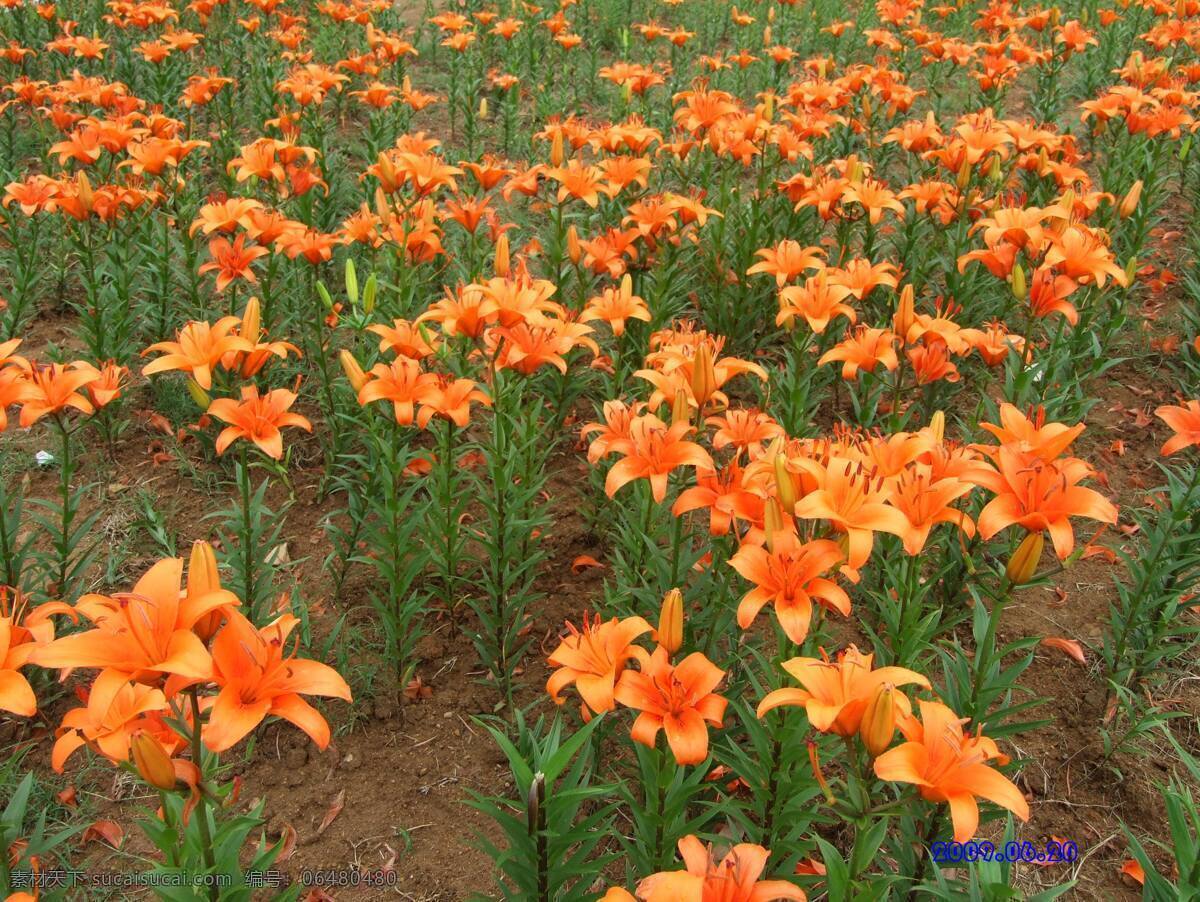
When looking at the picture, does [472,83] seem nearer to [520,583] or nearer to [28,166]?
[28,166]

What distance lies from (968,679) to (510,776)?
4.46ft

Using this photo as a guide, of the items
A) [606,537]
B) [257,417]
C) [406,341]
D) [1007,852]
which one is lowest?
[606,537]

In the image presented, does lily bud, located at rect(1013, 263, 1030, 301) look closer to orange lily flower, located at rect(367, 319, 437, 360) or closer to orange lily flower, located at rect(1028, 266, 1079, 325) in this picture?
orange lily flower, located at rect(1028, 266, 1079, 325)

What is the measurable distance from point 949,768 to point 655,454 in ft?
3.29

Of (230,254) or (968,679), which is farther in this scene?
(230,254)

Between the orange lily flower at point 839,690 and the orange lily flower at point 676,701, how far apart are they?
16 cm

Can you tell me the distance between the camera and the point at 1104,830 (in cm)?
260

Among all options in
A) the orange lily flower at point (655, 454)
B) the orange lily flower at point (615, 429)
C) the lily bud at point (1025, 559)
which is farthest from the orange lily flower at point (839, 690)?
the orange lily flower at point (615, 429)

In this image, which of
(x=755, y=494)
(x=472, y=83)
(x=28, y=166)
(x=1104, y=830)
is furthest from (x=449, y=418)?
(x=28, y=166)

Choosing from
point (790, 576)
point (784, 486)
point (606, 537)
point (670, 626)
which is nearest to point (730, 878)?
point (670, 626)

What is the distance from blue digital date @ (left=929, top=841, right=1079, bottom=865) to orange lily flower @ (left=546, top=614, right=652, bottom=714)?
28.1 inches

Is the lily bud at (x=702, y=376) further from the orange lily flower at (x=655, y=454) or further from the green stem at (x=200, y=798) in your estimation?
the green stem at (x=200, y=798)

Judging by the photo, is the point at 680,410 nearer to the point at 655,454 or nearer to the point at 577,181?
the point at 655,454

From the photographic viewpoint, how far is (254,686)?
152 cm
